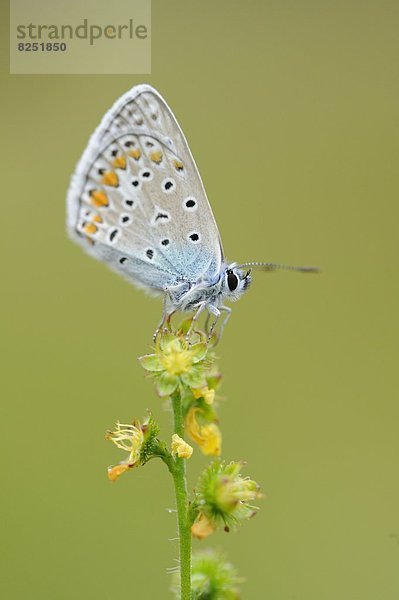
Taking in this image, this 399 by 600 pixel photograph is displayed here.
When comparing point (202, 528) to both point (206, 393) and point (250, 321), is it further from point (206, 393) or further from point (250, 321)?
point (250, 321)

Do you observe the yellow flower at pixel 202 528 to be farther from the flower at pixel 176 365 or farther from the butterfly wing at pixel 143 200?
the butterfly wing at pixel 143 200

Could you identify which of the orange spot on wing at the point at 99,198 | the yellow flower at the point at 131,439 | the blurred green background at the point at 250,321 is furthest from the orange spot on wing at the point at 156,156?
the blurred green background at the point at 250,321

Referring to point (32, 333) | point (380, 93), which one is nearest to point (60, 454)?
point (32, 333)

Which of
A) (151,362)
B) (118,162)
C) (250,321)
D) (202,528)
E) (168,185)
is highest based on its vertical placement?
(118,162)

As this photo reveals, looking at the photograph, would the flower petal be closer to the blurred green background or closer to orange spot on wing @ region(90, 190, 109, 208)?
orange spot on wing @ region(90, 190, 109, 208)

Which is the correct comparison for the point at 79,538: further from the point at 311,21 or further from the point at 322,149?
the point at 311,21

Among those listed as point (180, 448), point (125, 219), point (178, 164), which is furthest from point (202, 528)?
point (178, 164)
